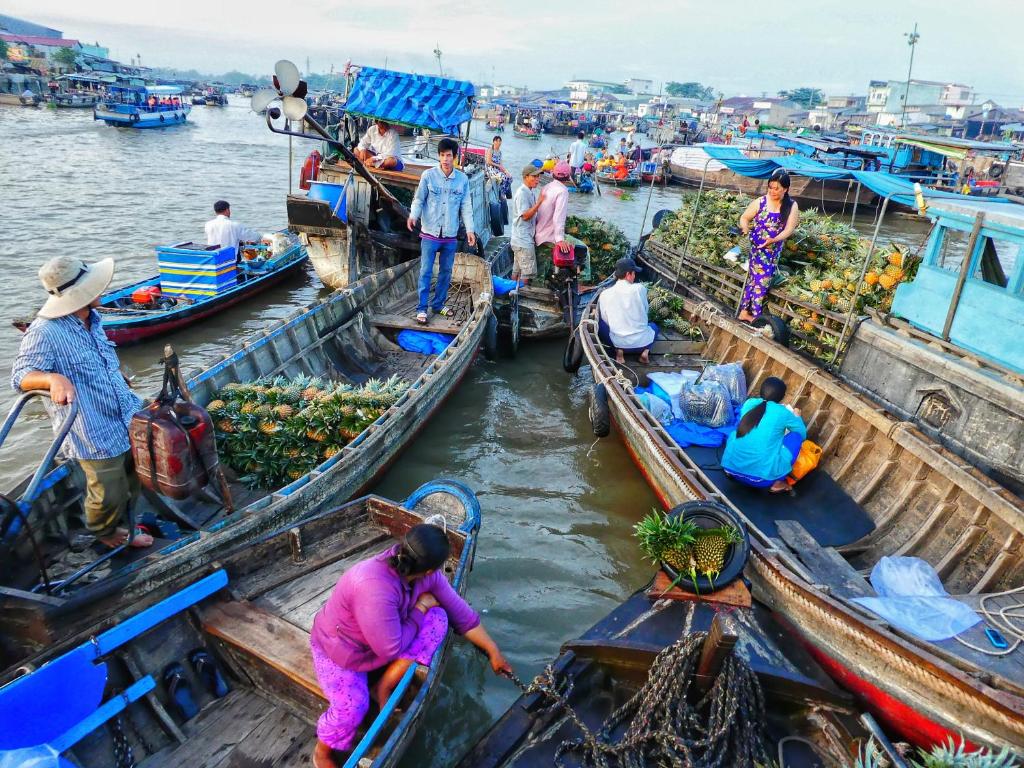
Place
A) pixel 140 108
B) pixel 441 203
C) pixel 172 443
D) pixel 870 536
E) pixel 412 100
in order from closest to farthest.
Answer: pixel 172 443
pixel 870 536
pixel 441 203
pixel 412 100
pixel 140 108

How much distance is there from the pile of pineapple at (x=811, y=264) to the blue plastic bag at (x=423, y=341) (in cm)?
470

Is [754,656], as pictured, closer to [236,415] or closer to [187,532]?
[187,532]

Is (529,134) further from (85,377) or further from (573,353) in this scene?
(85,377)

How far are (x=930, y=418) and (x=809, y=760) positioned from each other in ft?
13.5

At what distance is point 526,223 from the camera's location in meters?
9.97

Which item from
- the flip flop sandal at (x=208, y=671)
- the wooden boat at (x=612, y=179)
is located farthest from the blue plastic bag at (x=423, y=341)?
the wooden boat at (x=612, y=179)

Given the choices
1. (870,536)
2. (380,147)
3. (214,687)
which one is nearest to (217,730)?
(214,687)

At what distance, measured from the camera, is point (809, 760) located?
350 centimetres

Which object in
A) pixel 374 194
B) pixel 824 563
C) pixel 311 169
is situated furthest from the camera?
pixel 311 169

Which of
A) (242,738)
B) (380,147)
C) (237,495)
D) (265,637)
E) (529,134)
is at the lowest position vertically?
(242,738)

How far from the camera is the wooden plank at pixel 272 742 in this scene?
343 cm

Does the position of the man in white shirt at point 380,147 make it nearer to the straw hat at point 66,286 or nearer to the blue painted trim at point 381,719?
the straw hat at point 66,286

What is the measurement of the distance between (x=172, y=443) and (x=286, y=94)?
579 cm

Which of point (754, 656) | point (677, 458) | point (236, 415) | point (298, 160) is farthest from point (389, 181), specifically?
point (298, 160)
